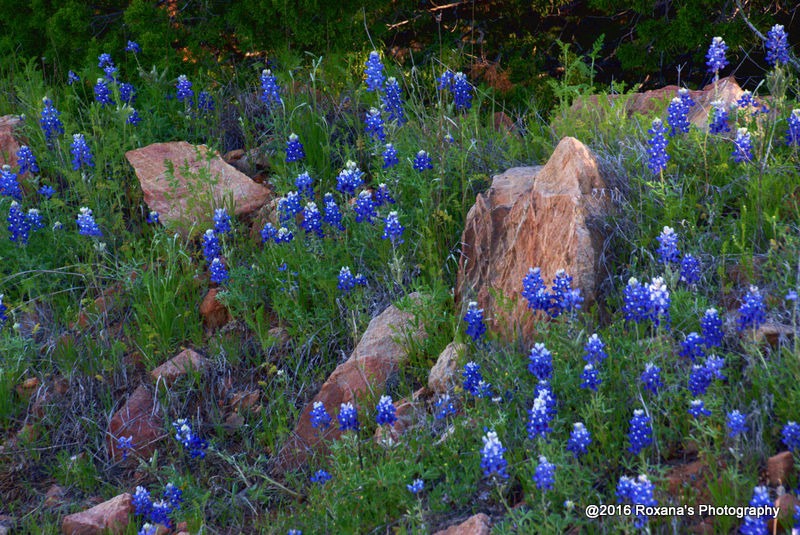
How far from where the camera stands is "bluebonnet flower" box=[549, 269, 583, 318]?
137 inches

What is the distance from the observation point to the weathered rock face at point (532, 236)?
13.0ft

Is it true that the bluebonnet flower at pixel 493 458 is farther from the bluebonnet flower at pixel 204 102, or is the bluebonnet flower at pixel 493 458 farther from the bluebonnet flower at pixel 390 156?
the bluebonnet flower at pixel 204 102

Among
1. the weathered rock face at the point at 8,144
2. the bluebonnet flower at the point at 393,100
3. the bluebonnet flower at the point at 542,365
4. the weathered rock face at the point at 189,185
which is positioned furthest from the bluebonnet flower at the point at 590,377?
the weathered rock face at the point at 8,144

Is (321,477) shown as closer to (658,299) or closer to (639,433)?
(639,433)

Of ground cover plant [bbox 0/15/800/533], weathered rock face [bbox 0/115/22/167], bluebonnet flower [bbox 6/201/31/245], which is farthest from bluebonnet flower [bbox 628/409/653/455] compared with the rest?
weathered rock face [bbox 0/115/22/167]

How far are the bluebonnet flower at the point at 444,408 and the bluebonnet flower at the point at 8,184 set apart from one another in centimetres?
326

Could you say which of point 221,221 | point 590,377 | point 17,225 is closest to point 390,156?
point 221,221

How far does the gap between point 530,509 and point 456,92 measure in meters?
3.14

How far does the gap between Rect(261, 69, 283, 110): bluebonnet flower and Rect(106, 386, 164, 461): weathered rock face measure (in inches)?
87.3

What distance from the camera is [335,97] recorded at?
6324 mm

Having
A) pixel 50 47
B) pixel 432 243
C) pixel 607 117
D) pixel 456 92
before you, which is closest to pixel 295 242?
pixel 432 243

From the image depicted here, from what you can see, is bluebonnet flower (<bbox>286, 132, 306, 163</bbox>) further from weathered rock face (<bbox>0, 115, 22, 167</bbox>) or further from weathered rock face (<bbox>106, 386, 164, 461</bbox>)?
weathered rock face (<bbox>0, 115, 22, 167</bbox>)

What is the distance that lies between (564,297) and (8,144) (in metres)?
4.31

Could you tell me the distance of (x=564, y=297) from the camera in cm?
351
